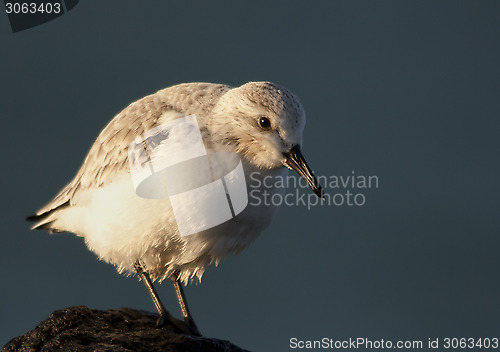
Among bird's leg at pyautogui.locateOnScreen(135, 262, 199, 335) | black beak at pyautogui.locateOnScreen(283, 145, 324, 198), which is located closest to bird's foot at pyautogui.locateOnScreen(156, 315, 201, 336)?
bird's leg at pyautogui.locateOnScreen(135, 262, 199, 335)

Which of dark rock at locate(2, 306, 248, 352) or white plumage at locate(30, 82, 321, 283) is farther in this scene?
white plumage at locate(30, 82, 321, 283)

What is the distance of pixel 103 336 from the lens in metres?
4.75

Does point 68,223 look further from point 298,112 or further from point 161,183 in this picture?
point 298,112

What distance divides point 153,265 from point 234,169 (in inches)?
44.1

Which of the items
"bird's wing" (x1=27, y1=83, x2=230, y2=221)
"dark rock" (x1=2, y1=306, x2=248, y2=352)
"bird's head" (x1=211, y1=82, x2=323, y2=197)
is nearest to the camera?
"dark rock" (x1=2, y1=306, x2=248, y2=352)

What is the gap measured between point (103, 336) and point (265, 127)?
1860mm

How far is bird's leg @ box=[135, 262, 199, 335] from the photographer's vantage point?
17.6ft

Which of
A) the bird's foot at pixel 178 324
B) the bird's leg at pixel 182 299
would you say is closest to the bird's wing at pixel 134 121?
the bird's leg at pixel 182 299

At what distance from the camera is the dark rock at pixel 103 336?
4.65 m

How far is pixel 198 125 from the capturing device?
5.07 m

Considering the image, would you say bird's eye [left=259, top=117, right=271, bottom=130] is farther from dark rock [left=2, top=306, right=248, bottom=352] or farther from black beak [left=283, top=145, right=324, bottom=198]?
dark rock [left=2, top=306, right=248, bottom=352]

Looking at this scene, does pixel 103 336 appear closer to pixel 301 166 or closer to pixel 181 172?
pixel 181 172

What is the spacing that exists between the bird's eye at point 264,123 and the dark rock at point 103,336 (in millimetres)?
1588

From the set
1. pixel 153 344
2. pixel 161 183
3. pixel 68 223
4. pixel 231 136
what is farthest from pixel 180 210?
pixel 68 223
